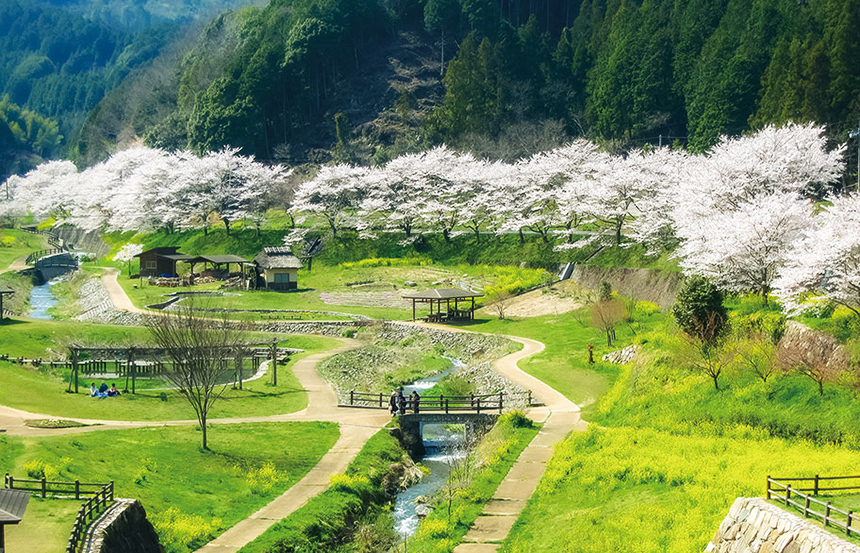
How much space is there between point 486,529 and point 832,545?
34.3ft

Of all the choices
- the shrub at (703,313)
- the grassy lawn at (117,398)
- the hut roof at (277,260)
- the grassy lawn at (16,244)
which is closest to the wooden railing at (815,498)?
the shrub at (703,313)

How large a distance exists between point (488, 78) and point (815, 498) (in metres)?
97.4

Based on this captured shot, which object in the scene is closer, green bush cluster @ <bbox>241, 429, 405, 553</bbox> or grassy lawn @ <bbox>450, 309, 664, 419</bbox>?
green bush cluster @ <bbox>241, 429, 405, 553</bbox>

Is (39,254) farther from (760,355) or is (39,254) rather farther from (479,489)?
(760,355)

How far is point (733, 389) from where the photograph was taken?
32.6 m

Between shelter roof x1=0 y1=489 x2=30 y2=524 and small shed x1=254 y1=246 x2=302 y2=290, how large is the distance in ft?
185

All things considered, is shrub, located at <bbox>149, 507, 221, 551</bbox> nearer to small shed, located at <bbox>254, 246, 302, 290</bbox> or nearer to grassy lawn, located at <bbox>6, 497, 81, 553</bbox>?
grassy lawn, located at <bbox>6, 497, 81, 553</bbox>

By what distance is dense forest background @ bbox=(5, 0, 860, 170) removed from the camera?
82688 mm

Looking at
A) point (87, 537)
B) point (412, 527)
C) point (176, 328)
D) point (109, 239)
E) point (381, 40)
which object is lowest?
point (412, 527)

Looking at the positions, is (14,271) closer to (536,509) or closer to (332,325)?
(332,325)

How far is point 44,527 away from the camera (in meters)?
22.0

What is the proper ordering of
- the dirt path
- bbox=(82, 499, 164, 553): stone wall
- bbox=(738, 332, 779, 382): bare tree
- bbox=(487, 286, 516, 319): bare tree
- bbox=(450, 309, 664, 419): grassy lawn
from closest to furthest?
1. bbox=(82, 499, 164, 553): stone wall
2. bbox=(738, 332, 779, 382): bare tree
3. bbox=(450, 309, 664, 419): grassy lawn
4. bbox=(487, 286, 516, 319): bare tree
5. the dirt path

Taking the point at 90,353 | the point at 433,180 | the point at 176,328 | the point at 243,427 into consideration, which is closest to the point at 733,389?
the point at 243,427

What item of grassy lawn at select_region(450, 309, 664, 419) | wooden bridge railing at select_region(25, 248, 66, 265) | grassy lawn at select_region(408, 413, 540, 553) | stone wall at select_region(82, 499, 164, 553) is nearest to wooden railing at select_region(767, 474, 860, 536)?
grassy lawn at select_region(408, 413, 540, 553)
